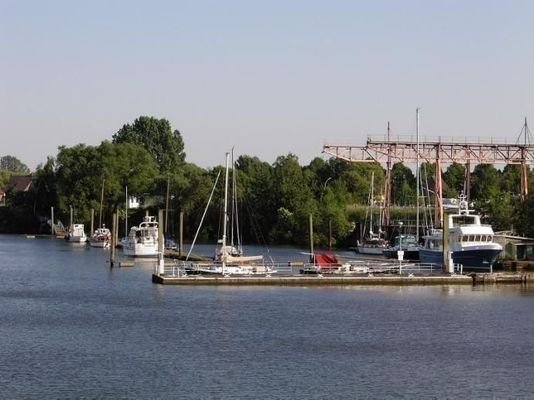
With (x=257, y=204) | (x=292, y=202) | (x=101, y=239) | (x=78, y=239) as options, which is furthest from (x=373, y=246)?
(x=78, y=239)

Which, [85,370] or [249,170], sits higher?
[249,170]

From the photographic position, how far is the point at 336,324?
55875 millimetres

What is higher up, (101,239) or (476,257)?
(101,239)

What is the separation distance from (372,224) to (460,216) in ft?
158

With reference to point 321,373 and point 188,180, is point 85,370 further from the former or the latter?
point 188,180

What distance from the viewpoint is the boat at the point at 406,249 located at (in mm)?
102312

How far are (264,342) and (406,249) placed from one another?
5774cm

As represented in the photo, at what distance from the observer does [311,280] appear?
241 ft

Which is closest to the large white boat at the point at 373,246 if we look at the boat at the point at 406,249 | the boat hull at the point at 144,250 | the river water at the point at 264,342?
the boat at the point at 406,249

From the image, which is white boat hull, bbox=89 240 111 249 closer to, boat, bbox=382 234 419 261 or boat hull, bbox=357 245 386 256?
boat hull, bbox=357 245 386 256

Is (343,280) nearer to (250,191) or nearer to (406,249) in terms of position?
(406,249)

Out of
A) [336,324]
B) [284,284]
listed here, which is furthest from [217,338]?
[284,284]

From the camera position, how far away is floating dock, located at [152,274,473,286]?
7188 centimetres

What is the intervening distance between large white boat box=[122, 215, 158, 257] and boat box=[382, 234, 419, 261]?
2395cm
